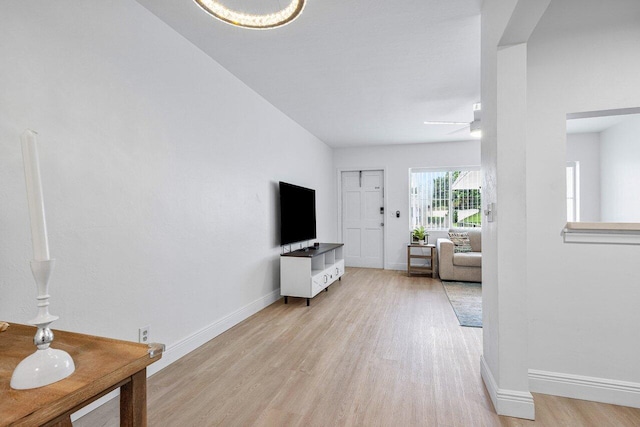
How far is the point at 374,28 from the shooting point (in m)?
2.29

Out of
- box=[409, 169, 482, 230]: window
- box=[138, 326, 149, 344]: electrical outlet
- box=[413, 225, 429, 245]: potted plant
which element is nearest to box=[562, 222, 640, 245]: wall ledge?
box=[138, 326, 149, 344]: electrical outlet

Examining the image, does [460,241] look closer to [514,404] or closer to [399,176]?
[399,176]

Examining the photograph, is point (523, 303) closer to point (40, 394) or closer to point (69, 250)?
point (40, 394)

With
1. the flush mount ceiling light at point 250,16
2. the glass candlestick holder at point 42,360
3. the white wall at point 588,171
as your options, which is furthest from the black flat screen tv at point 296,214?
the white wall at point 588,171

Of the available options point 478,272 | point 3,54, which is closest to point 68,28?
point 3,54

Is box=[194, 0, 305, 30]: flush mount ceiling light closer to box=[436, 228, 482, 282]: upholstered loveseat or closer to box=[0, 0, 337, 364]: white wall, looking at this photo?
box=[0, 0, 337, 364]: white wall

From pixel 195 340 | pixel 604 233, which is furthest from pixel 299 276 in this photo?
pixel 604 233

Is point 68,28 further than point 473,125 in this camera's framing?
No

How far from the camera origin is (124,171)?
6.39ft

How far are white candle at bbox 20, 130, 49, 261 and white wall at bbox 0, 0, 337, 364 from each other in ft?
3.11

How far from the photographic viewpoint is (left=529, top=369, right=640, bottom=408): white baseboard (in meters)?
1.76

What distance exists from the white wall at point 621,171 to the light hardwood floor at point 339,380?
328cm

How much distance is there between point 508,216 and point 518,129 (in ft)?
1.55

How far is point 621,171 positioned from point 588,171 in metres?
0.75
